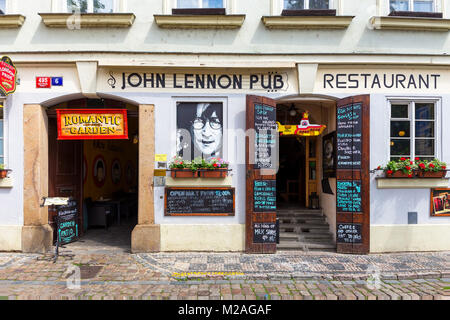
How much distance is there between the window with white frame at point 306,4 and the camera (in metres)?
6.62

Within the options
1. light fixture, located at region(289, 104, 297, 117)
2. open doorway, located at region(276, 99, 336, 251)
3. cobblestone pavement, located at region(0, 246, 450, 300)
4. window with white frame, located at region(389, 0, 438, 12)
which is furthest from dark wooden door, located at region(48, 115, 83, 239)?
window with white frame, located at region(389, 0, 438, 12)

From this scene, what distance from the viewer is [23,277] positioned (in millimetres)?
5000

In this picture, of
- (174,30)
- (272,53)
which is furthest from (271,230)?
(174,30)

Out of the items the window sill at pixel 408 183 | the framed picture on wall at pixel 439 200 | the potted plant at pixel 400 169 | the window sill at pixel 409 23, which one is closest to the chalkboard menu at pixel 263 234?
the window sill at pixel 408 183

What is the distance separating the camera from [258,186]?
6.36 meters

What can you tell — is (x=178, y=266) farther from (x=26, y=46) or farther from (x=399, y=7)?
(x=399, y=7)

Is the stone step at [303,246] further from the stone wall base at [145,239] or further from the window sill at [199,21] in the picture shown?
the window sill at [199,21]

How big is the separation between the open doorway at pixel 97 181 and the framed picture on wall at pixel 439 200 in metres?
7.07

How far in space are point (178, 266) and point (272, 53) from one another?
4.89 metres

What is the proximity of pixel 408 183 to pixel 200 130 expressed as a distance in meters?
4.82

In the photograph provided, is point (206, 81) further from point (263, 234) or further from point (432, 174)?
point (432, 174)

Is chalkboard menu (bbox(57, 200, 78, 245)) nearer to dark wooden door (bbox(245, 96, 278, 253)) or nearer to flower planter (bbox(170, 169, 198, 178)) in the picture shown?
flower planter (bbox(170, 169, 198, 178))

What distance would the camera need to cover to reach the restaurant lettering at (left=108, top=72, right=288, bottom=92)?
646 centimetres

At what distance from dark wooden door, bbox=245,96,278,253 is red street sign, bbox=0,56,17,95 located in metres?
5.06
